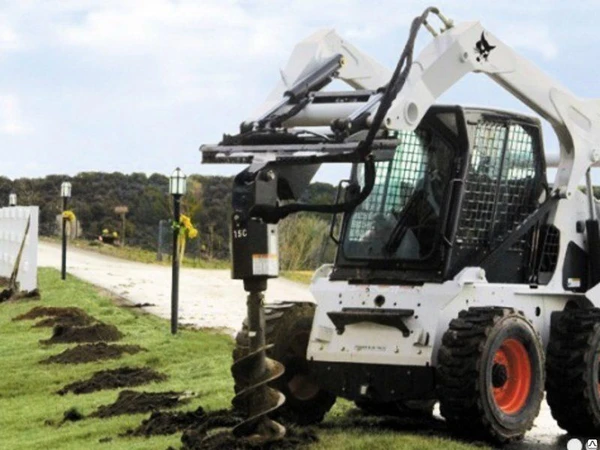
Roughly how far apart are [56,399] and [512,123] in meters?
7.08

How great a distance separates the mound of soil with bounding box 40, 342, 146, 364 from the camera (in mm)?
19391

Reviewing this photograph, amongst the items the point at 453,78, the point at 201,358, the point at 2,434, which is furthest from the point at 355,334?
the point at 201,358

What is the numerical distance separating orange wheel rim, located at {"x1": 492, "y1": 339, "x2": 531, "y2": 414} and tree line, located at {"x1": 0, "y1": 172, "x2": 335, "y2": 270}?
1177 inches

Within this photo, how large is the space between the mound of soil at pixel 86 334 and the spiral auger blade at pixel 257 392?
11317mm

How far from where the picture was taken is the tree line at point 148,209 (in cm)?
4166

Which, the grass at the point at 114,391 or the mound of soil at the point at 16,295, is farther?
the mound of soil at the point at 16,295

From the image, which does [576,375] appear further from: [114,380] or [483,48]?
[114,380]

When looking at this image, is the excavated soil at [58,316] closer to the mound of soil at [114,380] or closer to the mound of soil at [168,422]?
the mound of soil at [114,380]

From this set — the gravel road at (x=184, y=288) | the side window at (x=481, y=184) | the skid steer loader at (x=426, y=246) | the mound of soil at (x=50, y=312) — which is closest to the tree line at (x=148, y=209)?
the gravel road at (x=184, y=288)

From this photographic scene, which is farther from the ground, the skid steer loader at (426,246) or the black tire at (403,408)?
the skid steer loader at (426,246)

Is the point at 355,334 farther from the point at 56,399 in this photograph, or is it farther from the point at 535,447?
the point at 56,399

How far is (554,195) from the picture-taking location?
12.4 meters

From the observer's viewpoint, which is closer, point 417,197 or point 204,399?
point 417,197

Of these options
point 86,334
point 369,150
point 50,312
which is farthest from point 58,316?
point 369,150
